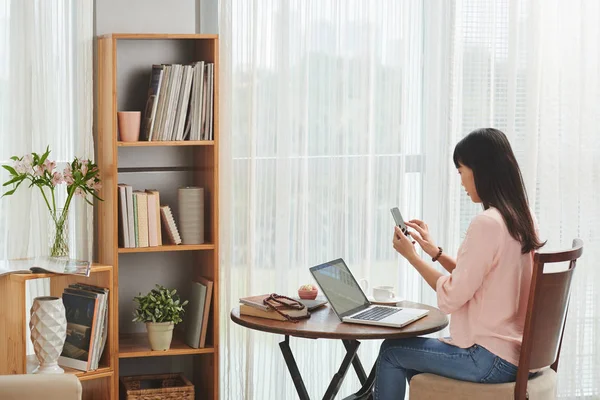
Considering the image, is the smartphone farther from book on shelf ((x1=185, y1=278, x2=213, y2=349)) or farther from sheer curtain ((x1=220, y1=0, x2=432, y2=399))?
book on shelf ((x1=185, y1=278, x2=213, y2=349))

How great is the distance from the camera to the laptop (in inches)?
118

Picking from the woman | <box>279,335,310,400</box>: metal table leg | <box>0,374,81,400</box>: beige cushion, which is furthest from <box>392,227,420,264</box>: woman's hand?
<box>0,374,81,400</box>: beige cushion

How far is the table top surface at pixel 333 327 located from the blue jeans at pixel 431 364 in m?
0.07

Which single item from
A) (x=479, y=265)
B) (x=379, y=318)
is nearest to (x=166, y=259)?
(x=379, y=318)

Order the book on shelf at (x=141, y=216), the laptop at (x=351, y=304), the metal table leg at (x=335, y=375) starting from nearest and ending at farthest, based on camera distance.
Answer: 1. the laptop at (x=351, y=304)
2. the metal table leg at (x=335, y=375)
3. the book on shelf at (x=141, y=216)

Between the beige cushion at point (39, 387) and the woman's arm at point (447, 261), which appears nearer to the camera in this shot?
the beige cushion at point (39, 387)

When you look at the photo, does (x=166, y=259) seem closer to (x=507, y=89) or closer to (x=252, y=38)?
(x=252, y=38)

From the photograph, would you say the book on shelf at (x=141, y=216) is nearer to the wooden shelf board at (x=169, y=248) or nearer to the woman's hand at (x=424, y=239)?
the wooden shelf board at (x=169, y=248)

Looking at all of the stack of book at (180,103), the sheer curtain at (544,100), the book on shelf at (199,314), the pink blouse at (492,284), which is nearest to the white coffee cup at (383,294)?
the pink blouse at (492,284)

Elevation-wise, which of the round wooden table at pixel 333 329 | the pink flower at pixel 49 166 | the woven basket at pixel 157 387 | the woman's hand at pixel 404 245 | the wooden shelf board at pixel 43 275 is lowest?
the woven basket at pixel 157 387

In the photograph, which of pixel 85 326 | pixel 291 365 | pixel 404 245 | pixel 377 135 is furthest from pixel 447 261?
pixel 85 326

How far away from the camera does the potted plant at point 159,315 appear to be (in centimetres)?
346

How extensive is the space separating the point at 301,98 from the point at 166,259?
0.90m

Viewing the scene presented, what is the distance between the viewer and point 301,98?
12.3 feet
